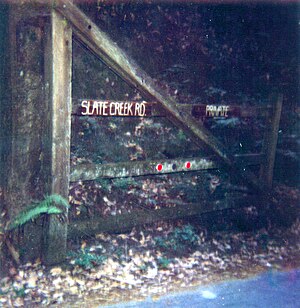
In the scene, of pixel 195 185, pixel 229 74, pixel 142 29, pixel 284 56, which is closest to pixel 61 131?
pixel 195 185

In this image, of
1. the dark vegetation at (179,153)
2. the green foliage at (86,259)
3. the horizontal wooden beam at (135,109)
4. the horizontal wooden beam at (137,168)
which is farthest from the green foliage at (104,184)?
the horizontal wooden beam at (135,109)

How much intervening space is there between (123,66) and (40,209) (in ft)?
6.06

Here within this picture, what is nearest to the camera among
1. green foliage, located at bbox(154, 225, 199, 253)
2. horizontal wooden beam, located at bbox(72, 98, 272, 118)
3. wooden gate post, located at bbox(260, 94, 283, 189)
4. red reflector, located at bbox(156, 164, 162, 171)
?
horizontal wooden beam, located at bbox(72, 98, 272, 118)

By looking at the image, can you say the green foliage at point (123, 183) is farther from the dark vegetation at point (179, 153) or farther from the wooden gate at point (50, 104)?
the wooden gate at point (50, 104)

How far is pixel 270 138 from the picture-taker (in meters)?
6.12

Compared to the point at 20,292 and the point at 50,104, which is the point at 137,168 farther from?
the point at 20,292

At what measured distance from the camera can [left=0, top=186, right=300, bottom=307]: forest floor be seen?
388 cm

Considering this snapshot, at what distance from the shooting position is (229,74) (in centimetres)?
813

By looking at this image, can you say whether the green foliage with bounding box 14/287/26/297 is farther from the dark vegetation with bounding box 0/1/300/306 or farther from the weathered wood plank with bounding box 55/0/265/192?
the weathered wood plank with bounding box 55/0/265/192

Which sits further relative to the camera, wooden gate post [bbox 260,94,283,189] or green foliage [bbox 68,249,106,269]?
wooden gate post [bbox 260,94,283,189]

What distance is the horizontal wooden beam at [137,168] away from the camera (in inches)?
168

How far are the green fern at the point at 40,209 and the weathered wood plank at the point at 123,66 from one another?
159 cm

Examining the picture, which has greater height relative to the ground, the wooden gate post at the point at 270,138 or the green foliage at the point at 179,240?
the wooden gate post at the point at 270,138

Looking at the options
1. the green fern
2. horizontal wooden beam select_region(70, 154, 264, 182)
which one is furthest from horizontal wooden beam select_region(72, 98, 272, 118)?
the green fern
